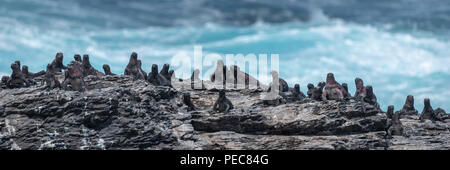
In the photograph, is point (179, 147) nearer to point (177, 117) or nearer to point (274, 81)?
point (177, 117)

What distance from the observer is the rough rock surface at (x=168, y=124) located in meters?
28.3

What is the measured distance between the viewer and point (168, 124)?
30.1 metres

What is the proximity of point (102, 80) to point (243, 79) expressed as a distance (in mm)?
10540

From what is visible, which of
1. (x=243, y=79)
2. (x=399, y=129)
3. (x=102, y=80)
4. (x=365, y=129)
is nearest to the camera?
(x=365, y=129)

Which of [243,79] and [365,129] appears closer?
[365,129]

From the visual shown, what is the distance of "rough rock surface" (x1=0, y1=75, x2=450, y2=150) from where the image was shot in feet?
93.0

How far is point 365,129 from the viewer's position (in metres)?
30.3

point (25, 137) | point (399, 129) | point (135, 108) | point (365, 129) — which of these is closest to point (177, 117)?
point (135, 108)

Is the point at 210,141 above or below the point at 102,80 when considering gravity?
below

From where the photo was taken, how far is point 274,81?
37.7m

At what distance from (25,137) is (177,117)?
754cm
